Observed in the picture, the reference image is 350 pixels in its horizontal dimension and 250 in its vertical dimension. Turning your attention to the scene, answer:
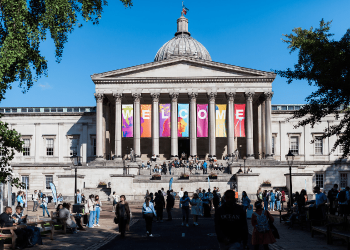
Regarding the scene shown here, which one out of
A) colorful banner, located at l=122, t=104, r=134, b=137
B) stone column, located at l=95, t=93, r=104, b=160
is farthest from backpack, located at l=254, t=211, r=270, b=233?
stone column, located at l=95, t=93, r=104, b=160

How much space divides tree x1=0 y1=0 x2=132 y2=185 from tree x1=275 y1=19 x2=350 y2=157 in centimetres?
851

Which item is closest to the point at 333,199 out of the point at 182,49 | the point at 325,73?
the point at 325,73

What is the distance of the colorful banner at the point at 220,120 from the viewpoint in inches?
2079

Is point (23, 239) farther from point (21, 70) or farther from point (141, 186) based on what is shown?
point (141, 186)

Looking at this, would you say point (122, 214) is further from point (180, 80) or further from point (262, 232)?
point (180, 80)

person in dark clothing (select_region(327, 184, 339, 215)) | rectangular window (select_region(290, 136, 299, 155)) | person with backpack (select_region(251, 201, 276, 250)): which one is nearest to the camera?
person with backpack (select_region(251, 201, 276, 250))

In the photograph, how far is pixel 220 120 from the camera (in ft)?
174

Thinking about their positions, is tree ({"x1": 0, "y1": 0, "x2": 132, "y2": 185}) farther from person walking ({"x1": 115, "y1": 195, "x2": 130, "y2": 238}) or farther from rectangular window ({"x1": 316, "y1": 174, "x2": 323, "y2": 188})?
rectangular window ({"x1": 316, "y1": 174, "x2": 323, "y2": 188})

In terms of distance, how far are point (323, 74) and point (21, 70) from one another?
12691 mm

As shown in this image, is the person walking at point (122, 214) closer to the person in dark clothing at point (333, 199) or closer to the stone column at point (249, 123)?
the person in dark clothing at point (333, 199)

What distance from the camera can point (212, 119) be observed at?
52938 mm

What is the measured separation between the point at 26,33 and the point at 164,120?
36.5 meters

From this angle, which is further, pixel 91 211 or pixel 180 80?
pixel 180 80

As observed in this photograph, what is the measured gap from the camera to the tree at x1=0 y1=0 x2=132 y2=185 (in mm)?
16516
